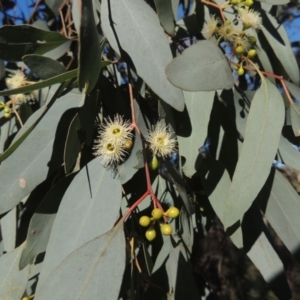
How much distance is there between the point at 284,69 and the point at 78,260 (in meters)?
1.02

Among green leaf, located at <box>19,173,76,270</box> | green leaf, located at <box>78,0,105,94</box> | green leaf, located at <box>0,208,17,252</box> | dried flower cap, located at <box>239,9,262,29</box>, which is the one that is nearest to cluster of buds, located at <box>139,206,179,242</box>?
green leaf, located at <box>19,173,76,270</box>

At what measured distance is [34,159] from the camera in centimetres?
108

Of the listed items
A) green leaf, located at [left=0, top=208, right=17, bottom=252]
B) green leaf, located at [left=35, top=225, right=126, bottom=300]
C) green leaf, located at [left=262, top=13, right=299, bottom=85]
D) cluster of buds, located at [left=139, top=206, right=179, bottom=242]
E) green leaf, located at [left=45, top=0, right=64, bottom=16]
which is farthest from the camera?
→ green leaf, located at [left=45, top=0, right=64, bottom=16]

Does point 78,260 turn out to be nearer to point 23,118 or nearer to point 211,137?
point 211,137

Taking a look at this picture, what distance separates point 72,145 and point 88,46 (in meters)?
0.31

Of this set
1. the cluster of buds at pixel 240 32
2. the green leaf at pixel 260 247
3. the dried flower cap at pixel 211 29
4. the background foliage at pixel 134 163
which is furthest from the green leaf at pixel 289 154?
the dried flower cap at pixel 211 29

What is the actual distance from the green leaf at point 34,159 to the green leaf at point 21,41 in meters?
0.15

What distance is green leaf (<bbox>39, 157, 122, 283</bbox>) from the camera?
0.99 metres

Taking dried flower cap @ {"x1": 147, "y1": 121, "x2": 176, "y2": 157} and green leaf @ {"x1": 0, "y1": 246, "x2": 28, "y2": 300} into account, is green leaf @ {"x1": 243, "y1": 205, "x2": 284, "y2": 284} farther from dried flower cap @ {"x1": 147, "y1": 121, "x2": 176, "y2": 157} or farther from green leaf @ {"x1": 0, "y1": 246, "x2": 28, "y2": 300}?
green leaf @ {"x1": 0, "y1": 246, "x2": 28, "y2": 300}

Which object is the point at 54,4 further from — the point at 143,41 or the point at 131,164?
the point at 131,164

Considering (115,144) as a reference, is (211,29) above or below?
above

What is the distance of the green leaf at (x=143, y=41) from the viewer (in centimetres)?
92

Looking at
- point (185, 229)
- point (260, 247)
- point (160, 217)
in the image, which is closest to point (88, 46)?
point (160, 217)

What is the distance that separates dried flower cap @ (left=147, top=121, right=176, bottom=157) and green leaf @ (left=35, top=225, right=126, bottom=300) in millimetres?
225
